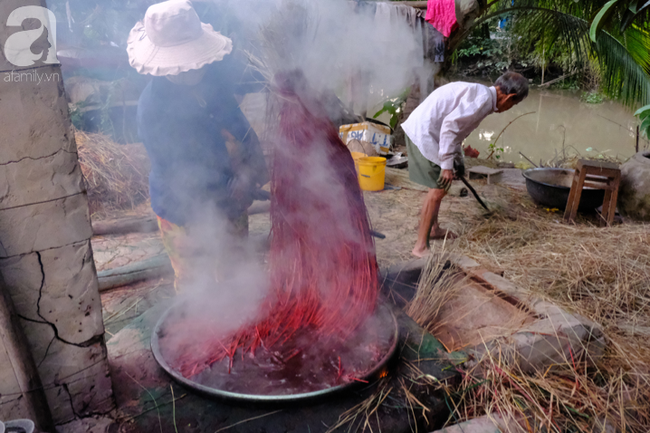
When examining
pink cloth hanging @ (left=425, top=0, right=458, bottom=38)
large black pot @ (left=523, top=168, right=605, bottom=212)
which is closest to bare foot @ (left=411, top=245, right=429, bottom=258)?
large black pot @ (left=523, top=168, right=605, bottom=212)

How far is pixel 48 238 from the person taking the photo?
122cm

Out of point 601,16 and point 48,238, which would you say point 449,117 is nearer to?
point 601,16

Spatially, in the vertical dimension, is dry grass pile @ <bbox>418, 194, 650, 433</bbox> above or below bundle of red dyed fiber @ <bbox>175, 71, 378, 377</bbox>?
below

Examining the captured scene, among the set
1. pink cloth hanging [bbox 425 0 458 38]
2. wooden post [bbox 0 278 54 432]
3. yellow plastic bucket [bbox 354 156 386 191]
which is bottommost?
yellow plastic bucket [bbox 354 156 386 191]

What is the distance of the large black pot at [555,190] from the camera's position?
4.77 m

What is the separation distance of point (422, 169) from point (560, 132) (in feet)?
34.8

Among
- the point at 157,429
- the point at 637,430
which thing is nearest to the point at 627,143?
the point at 637,430

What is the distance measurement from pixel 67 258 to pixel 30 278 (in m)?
0.11

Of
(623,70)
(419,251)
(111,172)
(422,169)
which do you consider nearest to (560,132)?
(623,70)

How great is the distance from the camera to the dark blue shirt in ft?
7.45

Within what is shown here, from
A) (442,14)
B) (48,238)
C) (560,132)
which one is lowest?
(560,132)

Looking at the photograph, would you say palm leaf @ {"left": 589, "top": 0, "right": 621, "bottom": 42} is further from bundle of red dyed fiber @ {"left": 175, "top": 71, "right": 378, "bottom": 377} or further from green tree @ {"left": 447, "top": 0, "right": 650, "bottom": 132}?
green tree @ {"left": 447, "top": 0, "right": 650, "bottom": 132}

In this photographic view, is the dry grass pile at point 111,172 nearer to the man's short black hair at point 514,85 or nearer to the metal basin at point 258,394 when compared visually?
the metal basin at point 258,394

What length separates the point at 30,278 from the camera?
1.22 m
